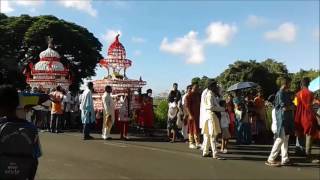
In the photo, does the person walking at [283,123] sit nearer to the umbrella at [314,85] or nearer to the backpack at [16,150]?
the umbrella at [314,85]

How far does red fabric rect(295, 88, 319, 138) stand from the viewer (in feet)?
37.9

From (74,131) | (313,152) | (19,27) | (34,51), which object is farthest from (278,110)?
(19,27)

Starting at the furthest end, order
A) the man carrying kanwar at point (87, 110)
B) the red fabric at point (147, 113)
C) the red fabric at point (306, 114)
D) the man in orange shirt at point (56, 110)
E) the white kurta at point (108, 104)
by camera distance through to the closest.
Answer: the man in orange shirt at point (56, 110) < the red fabric at point (147, 113) < the white kurta at point (108, 104) < the man carrying kanwar at point (87, 110) < the red fabric at point (306, 114)

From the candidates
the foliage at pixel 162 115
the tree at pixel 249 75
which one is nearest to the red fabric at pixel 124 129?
the foliage at pixel 162 115

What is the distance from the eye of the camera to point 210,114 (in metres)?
11.9

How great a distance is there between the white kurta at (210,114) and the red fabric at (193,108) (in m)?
1.65

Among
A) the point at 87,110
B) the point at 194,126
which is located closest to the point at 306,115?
the point at 194,126

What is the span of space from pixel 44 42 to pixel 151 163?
35.8 meters

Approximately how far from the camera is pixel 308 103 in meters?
11.6

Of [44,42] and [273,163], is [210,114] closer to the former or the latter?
[273,163]

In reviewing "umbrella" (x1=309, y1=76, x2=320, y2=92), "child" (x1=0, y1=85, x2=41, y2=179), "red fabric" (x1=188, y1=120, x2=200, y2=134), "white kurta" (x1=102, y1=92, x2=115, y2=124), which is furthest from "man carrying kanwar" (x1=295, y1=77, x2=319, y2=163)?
"child" (x1=0, y1=85, x2=41, y2=179)

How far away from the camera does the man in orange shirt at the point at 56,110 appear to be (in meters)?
17.8

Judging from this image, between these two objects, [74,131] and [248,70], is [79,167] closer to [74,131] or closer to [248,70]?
[74,131]

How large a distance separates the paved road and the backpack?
15.8 feet
